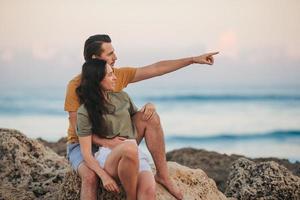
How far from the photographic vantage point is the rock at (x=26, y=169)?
7.03 meters

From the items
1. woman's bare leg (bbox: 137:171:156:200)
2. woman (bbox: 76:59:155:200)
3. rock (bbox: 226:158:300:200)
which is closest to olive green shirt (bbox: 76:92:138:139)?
woman (bbox: 76:59:155:200)

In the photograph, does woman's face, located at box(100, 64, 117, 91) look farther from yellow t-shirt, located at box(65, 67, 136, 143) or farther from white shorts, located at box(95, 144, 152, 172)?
white shorts, located at box(95, 144, 152, 172)

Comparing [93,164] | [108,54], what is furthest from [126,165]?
[108,54]

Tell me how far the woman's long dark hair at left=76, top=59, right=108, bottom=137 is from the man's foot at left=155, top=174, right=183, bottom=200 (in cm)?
75

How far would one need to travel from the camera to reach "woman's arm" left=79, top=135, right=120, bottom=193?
5.41 meters

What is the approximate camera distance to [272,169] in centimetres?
750

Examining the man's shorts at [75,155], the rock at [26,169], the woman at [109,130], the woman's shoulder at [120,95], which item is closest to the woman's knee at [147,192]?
the woman at [109,130]

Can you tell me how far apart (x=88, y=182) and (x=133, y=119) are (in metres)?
0.68

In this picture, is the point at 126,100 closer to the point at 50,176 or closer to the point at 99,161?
the point at 99,161

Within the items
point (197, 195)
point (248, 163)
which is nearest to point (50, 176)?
point (197, 195)

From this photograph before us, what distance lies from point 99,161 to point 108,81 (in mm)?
659

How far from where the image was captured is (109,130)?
566 centimetres

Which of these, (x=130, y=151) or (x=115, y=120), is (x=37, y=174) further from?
(x=130, y=151)

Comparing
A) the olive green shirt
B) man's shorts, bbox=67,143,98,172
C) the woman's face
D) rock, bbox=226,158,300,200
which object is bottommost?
rock, bbox=226,158,300,200
